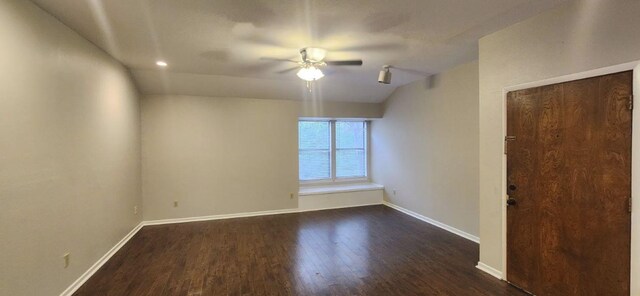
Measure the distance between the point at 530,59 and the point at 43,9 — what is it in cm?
419

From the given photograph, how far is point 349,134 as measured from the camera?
23.1 feet

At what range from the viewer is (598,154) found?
2.20 meters

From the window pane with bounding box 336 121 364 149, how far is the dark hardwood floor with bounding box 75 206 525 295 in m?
2.41

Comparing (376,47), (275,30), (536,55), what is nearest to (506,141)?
(536,55)

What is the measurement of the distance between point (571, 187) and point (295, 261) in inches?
111

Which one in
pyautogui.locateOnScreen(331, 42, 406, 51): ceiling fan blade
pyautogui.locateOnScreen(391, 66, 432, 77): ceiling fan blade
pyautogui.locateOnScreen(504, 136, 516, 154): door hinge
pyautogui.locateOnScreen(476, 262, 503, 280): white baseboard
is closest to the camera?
pyautogui.locateOnScreen(504, 136, 516, 154): door hinge

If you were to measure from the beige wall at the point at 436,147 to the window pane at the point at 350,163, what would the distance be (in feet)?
2.84

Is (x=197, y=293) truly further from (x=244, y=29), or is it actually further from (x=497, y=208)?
(x=497, y=208)

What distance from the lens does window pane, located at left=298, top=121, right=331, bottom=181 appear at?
660 centimetres

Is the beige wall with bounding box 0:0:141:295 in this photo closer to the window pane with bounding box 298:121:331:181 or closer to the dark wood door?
the window pane with bounding box 298:121:331:181

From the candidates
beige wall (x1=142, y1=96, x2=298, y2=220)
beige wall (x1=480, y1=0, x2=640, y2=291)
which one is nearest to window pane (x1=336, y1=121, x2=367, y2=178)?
beige wall (x1=142, y1=96, x2=298, y2=220)

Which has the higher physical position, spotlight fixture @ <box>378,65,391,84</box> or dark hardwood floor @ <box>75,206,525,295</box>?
spotlight fixture @ <box>378,65,391,84</box>

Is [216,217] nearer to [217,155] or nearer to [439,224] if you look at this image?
[217,155]

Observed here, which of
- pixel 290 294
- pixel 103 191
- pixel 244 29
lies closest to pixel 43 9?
pixel 244 29
